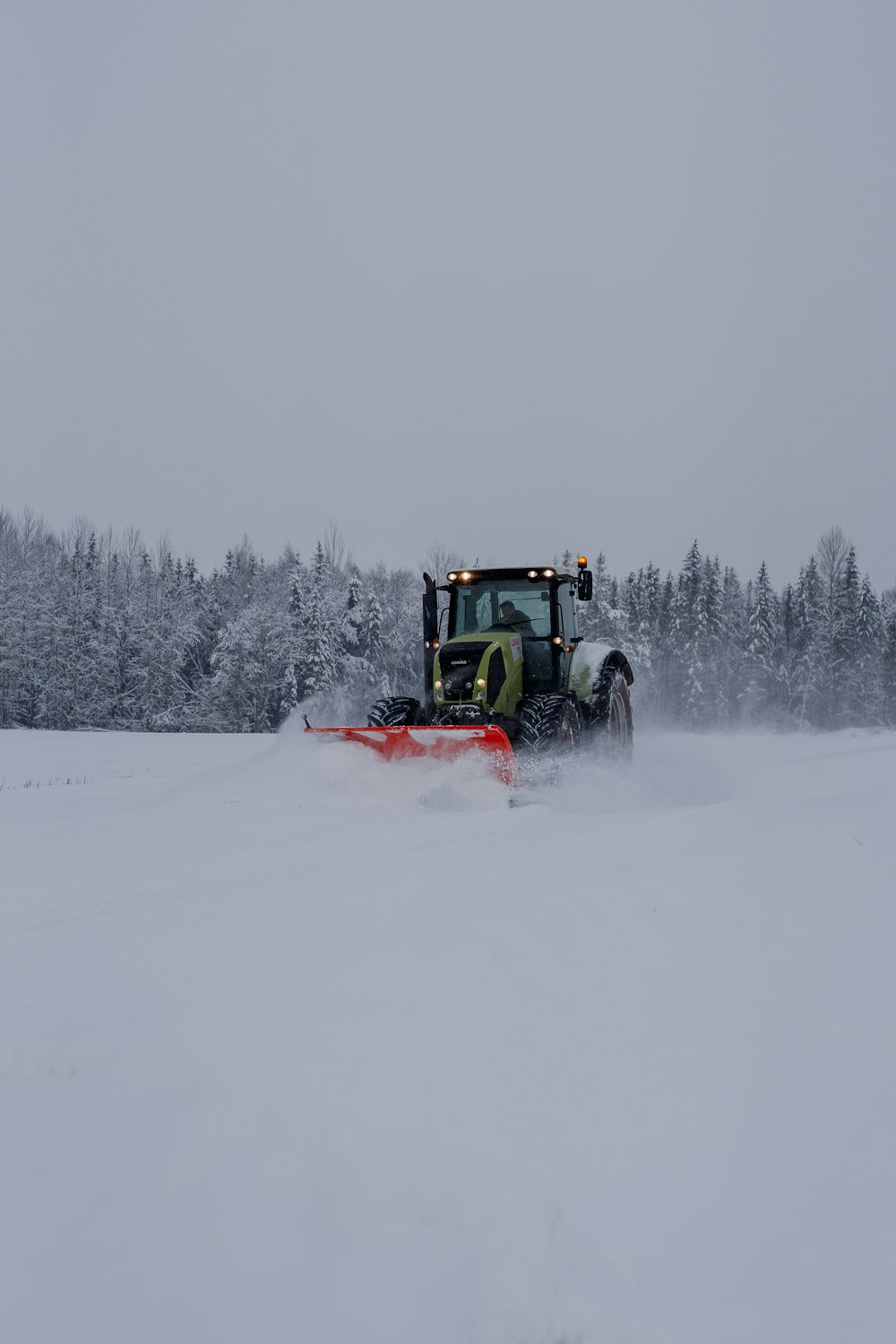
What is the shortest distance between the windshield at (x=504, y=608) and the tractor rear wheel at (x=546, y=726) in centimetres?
108

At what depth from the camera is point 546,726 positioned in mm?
8188

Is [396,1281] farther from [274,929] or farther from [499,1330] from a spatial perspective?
[274,929]

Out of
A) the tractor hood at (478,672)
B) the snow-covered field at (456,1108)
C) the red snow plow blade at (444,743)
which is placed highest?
the tractor hood at (478,672)

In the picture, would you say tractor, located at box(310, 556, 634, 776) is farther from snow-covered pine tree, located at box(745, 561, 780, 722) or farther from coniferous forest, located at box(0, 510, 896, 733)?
snow-covered pine tree, located at box(745, 561, 780, 722)

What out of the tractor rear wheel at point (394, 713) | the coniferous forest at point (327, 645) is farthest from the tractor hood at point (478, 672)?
the coniferous forest at point (327, 645)

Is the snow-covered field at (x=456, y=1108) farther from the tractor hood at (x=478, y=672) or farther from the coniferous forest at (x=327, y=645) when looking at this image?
the coniferous forest at (x=327, y=645)

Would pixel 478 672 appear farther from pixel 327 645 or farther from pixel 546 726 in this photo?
pixel 327 645

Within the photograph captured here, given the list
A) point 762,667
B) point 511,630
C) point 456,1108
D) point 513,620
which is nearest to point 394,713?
point 511,630

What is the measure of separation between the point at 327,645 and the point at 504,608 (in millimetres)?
25438

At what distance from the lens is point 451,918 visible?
3.40 meters

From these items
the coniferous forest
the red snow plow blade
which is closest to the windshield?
the red snow plow blade

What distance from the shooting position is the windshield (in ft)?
31.6

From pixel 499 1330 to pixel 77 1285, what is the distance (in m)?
0.77

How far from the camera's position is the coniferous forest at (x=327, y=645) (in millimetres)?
35531
